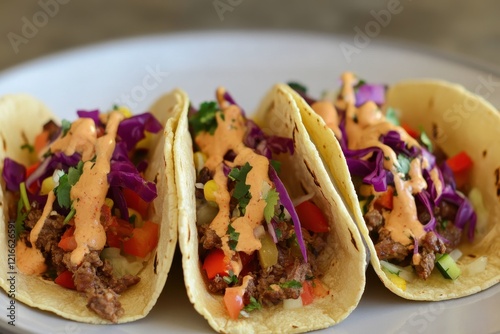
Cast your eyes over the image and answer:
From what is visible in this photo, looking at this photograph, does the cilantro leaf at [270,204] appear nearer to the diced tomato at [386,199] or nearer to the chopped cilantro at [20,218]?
the diced tomato at [386,199]

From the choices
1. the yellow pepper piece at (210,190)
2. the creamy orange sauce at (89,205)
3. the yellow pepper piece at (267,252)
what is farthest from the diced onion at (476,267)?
the creamy orange sauce at (89,205)

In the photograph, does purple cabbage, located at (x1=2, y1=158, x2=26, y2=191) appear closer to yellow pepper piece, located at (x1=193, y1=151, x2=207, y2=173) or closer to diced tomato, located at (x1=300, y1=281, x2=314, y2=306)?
yellow pepper piece, located at (x1=193, y1=151, x2=207, y2=173)

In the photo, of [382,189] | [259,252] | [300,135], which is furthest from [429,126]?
[259,252]

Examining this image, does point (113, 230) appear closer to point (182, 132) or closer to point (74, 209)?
point (74, 209)

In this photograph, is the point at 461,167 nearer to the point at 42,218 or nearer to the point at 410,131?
the point at 410,131

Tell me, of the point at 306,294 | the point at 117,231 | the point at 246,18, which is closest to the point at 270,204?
the point at 306,294

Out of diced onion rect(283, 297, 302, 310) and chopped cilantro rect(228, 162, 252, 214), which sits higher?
chopped cilantro rect(228, 162, 252, 214)

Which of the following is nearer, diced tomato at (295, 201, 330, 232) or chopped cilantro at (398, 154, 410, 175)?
diced tomato at (295, 201, 330, 232)

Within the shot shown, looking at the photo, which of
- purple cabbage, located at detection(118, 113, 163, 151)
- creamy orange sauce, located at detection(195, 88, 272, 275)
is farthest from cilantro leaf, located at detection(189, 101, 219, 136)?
purple cabbage, located at detection(118, 113, 163, 151)
